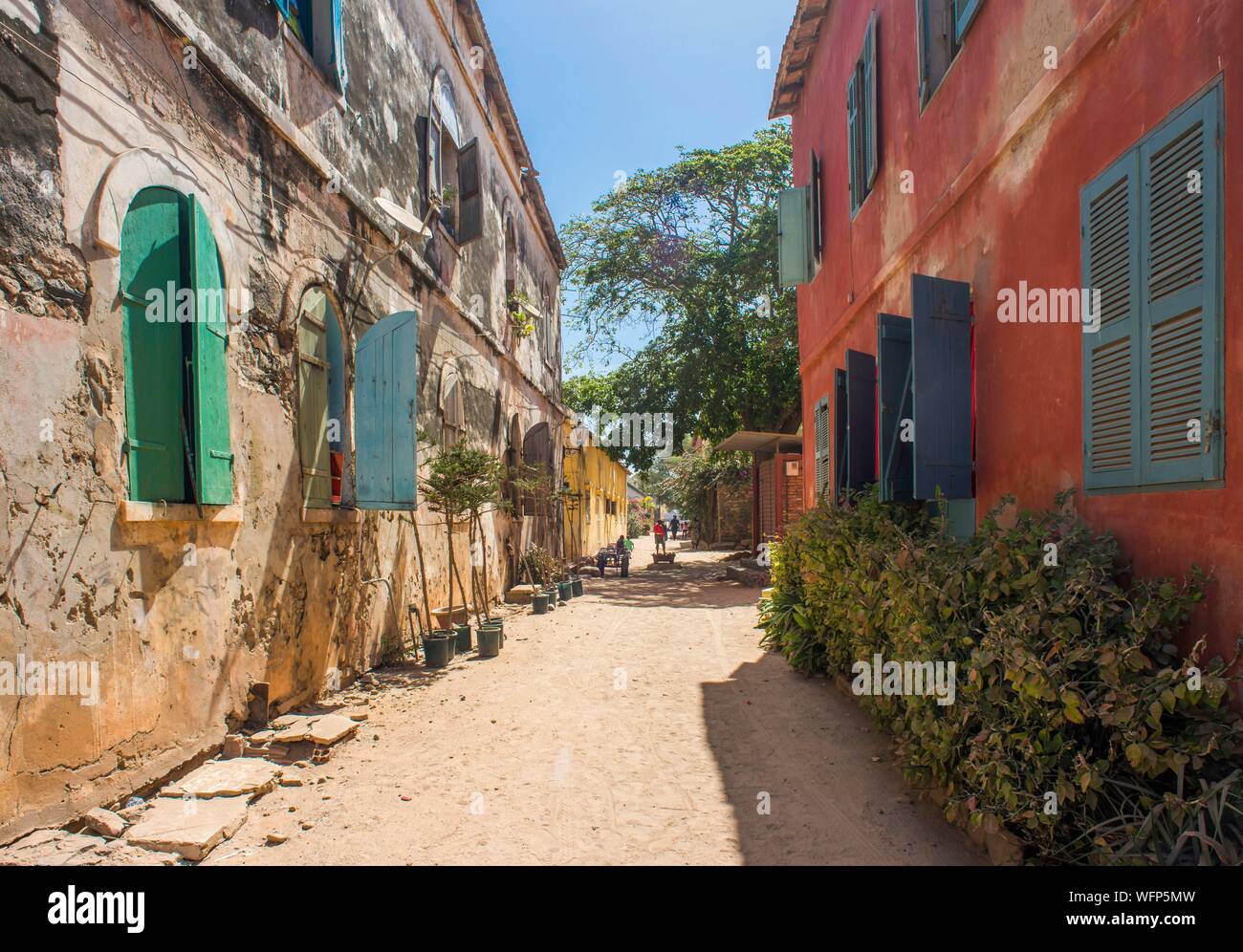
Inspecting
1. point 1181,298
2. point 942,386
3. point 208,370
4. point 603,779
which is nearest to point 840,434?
point 942,386

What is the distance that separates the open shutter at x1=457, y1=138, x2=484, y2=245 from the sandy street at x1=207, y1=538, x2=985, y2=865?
5783mm

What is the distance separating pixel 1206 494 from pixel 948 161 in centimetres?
313

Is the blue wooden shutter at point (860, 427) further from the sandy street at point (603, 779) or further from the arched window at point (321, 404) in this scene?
the arched window at point (321, 404)

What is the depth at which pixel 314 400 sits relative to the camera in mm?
5676

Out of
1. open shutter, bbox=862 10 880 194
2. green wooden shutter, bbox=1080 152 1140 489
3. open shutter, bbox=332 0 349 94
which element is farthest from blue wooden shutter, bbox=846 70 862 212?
open shutter, bbox=332 0 349 94

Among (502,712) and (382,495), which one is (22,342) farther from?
(502,712)

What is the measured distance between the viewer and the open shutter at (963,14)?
419cm

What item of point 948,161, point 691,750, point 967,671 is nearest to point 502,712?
point 691,750

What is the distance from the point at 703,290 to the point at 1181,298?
1498 centimetres

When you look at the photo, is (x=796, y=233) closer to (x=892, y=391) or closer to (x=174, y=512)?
(x=892, y=391)

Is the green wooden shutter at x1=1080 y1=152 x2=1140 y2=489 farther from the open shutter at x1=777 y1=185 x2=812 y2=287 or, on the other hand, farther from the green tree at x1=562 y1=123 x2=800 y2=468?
the green tree at x1=562 y1=123 x2=800 y2=468

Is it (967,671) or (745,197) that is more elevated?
(745,197)

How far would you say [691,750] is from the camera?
4.67 m

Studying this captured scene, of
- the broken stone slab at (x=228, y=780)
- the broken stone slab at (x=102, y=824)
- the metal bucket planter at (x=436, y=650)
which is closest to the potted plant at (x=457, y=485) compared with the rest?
the metal bucket planter at (x=436, y=650)
